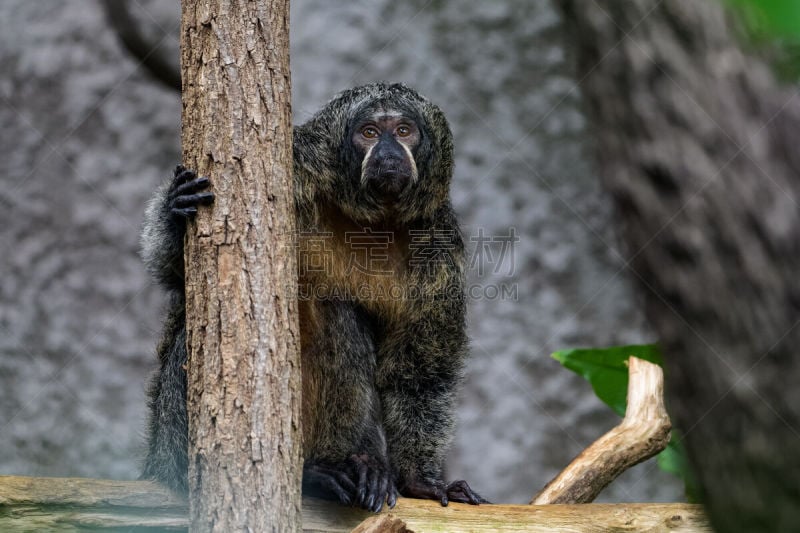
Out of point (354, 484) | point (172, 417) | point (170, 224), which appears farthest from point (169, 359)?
point (354, 484)

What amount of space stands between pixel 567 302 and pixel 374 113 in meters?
4.00

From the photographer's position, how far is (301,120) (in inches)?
319

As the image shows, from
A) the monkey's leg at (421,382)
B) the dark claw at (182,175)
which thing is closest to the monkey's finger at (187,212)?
the dark claw at (182,175)

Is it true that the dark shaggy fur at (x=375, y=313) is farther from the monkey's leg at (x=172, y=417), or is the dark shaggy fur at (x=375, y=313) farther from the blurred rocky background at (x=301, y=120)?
the blurred rocky background at (x=301, y=120)

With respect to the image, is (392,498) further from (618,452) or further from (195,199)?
(195,199)

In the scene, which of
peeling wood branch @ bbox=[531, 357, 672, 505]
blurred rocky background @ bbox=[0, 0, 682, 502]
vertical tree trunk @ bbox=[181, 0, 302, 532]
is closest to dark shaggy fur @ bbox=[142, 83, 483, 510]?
peeling wood branch @ bbox=[531, 357, 672, 505]

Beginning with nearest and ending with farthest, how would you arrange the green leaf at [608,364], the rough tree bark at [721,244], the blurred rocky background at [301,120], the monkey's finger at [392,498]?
the rough tree bark at [721,244] < the monkey's finger at [392,498] < the green leaf at [608,364] < the blurred rocky background at [301,120]

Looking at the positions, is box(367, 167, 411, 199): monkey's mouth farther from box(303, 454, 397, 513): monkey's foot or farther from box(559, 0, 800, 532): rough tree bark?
box(559, 0, 800, 532): rough tree bark

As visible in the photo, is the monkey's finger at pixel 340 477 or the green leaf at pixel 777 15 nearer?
the green leaf at pixel 777 15

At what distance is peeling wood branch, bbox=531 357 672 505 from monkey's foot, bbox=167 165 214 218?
2.65 meters

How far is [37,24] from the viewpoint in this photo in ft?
25.7

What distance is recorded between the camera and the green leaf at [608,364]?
5457 mm

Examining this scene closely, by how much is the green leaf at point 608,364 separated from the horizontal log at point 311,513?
3.92 ft

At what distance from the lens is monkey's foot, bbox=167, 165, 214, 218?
3611 millimetres
